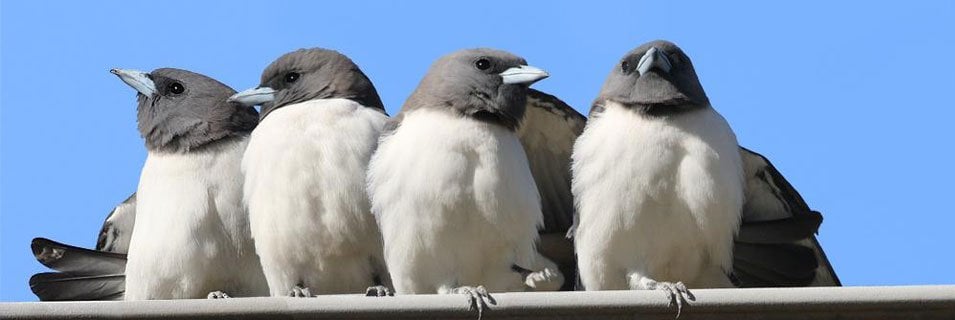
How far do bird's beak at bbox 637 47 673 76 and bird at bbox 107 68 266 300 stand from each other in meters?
2.58

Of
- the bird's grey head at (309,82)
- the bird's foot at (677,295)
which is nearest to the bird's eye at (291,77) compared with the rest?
the bird's grey head at (309,82)

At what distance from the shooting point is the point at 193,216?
13172 mm

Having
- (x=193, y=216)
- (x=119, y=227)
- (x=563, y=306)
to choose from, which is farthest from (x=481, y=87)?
(x=119, y=227)

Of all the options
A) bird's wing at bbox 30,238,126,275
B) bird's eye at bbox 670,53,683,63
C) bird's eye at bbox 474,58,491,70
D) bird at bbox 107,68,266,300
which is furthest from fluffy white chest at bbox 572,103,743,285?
bird's wing at bbox 30,238,126,275

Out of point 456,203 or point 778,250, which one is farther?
point 778,250

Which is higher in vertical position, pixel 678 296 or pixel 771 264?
pixel 678 296

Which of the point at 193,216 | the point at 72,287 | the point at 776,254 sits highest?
the point at 193,216

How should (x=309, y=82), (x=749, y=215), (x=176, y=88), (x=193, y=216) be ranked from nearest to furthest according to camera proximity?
(x=193, y=216) < (x=309, y=82) < (x=749, y=215) < (x=176, y=88)

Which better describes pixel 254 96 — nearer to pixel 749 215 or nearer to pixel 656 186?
pixel 656 186

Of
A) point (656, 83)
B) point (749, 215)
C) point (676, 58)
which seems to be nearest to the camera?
point (656, 83)

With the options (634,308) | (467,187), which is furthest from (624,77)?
(634,308)

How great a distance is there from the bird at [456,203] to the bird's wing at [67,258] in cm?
282

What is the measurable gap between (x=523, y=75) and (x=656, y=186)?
1046 millimetres

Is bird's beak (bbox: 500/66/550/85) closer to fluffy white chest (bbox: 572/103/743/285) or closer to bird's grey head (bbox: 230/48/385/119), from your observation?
fluffy white chest (bbox: 572/103/743/285)
